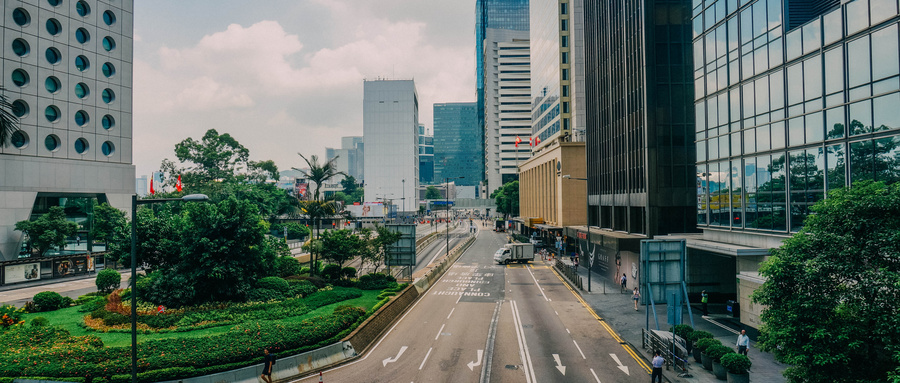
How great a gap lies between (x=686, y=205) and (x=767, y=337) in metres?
27.3

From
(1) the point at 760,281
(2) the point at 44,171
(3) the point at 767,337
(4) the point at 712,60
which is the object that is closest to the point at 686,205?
(4) the point at 712,60

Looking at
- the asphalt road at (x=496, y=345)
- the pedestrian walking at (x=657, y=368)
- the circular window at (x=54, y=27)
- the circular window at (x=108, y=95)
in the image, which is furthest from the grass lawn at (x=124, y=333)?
the circular window at (x=54, y=27)

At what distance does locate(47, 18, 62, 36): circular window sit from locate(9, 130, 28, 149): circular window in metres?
11.9

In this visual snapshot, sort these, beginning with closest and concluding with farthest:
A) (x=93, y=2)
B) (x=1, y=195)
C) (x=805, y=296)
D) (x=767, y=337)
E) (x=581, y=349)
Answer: (x=805, y=296) < (x=767, y=337) < (x=581, y=349) < (x=1, y=195) < (x=93, y=2)

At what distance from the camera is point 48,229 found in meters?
49.3

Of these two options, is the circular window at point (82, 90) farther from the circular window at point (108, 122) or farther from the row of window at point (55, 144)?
the row of window at point (55, 144)

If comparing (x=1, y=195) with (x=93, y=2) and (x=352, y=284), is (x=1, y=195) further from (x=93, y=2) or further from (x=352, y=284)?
(x=352, y=284)

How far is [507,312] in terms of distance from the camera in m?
31.8

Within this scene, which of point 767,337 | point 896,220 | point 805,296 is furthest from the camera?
point 767,337

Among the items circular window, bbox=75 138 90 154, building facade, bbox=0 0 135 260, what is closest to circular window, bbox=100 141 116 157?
building facade, bbox=0 0 135 260

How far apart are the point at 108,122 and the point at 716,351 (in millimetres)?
66989

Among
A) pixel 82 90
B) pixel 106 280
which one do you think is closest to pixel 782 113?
pixel 106 280

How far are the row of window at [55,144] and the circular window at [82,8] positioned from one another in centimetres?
1459

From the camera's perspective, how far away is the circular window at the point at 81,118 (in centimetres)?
5319
